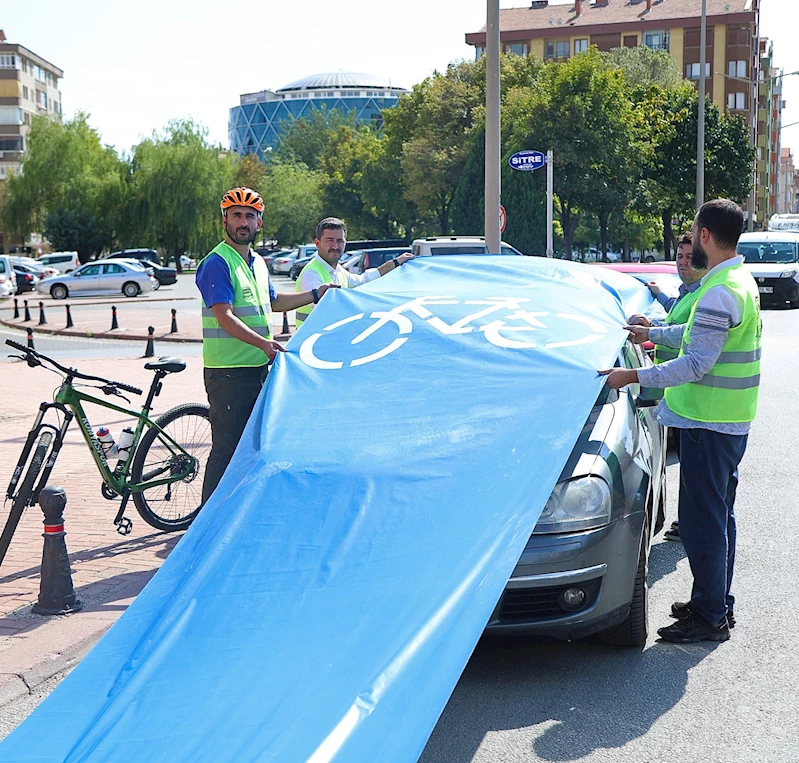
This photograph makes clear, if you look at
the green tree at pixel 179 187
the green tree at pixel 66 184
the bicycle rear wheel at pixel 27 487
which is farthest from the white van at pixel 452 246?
the green tree at pixel 66 184

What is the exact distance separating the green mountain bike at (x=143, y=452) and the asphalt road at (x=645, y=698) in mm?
1917

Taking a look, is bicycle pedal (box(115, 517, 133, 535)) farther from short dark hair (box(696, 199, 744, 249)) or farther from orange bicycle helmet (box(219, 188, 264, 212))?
short dark hair (box(696, 199, 744, 249))

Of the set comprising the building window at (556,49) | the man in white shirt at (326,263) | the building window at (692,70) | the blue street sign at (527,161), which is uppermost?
the building window at (556,49)

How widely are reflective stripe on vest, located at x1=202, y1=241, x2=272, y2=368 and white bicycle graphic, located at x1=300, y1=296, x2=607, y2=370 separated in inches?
36.2

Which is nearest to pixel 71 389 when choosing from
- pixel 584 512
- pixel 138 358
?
pixel 584 512

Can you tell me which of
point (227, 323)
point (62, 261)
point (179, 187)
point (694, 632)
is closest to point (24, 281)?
point (62, 261)

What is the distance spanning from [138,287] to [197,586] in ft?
140

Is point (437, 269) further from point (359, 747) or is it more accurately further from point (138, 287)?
point (138, 287)

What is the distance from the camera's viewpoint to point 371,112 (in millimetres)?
161000

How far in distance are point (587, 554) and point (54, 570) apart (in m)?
2.80

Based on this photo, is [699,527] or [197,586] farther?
[699,527]

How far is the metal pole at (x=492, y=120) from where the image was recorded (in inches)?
545

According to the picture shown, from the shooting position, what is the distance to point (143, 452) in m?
6.92

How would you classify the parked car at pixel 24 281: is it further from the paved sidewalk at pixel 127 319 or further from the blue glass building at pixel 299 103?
the blue glass building at pixel 299 103
